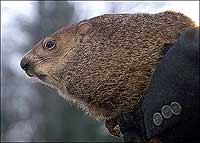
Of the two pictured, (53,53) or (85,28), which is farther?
(53,53)

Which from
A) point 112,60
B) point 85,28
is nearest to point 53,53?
point 85,28

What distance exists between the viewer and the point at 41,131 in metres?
20.8

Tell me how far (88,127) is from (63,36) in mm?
17099

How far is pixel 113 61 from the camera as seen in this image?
7.07ft

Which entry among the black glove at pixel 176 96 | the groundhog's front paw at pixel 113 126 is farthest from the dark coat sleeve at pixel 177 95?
the groundhog's front paw at pixel 113 126

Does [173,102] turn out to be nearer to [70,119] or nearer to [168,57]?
[168,57]

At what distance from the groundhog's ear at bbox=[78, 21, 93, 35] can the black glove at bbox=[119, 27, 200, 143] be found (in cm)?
44

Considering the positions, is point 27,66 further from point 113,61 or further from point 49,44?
point 113,61

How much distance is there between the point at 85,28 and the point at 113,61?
11.2 inches

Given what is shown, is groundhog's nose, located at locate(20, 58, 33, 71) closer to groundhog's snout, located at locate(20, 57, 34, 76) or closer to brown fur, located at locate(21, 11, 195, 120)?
groundhog's snout, located at locate(20, 57, 34, 76)

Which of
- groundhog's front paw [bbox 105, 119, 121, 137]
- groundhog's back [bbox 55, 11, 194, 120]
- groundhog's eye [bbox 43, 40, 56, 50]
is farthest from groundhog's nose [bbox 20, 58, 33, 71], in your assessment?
groundhog's front paw [bbox 105, 119, 121, 137]

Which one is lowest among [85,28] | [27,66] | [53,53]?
[27,66]

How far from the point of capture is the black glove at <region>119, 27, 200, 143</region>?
1.89m

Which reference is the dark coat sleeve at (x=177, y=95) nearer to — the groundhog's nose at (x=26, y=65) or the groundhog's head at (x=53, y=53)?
the groundhog's head at (x=53, y=53)
